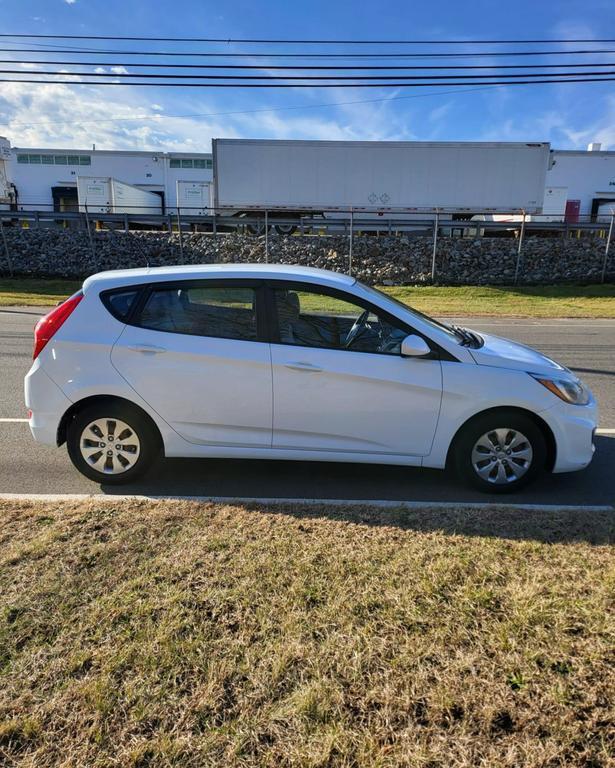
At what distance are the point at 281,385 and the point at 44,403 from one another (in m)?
1.79

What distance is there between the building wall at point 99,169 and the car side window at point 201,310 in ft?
141

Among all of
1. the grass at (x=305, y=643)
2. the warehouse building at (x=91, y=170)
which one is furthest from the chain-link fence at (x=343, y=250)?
the warehouse building at (x=91, y=170)

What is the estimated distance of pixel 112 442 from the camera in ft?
13.4

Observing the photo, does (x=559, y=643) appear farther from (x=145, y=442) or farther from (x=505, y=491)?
(x=145, y=442)

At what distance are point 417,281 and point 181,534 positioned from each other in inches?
710

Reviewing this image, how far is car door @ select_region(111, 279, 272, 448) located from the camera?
12.8 feet

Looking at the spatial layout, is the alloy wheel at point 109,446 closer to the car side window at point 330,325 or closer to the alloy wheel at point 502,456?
the car side window at point 330,325

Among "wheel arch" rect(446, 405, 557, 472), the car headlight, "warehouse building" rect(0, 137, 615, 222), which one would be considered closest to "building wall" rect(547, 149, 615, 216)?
"warehouse building" rect(0, 137, 615, 222)

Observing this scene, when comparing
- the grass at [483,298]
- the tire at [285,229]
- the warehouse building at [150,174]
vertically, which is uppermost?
the warehouse building at [150,174]

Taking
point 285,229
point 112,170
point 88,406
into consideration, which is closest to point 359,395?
point 88,406

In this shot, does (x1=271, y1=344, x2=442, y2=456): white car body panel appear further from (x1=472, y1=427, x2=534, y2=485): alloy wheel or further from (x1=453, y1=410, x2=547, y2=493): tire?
(x1=472, y1=427, x2=534, y2=485): alloy wheel

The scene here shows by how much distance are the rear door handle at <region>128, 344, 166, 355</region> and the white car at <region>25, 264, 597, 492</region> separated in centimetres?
2

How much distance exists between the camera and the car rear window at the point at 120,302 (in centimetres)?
403

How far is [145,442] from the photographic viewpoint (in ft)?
13.3
